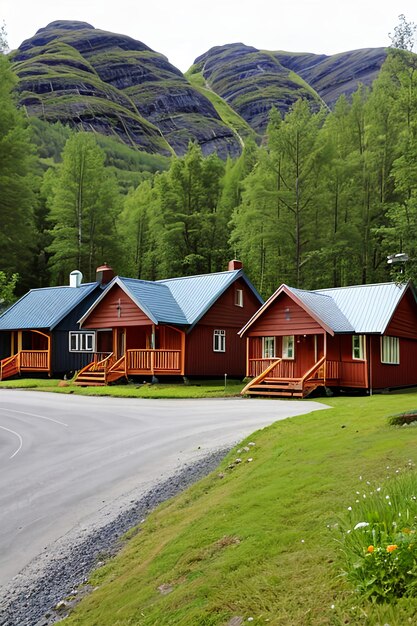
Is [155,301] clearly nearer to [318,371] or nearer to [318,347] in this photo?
[318,347]

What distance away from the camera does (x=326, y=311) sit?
94.4ft

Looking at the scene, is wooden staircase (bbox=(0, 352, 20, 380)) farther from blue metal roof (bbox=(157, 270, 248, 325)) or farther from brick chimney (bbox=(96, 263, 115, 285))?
blue metal roof (bbox=(157, 270, 248, 325))

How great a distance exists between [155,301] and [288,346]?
29.2 feet

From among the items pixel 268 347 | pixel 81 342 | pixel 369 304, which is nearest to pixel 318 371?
pixel 268 347

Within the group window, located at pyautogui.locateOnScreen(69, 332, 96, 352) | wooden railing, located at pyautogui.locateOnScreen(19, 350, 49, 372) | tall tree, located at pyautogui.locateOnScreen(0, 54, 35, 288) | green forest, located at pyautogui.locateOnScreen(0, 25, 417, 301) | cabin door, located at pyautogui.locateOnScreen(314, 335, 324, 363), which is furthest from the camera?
tall tree, located at pyautogui.locateOnScreen(0, 54, 35, 288)

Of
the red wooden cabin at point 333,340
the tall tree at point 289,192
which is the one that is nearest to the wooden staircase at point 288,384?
the red wooden cabin at point 333,340

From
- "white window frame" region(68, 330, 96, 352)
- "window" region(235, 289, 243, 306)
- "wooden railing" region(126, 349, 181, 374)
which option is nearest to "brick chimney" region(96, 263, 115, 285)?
"white window frame" region(68, 330, 96, 352)

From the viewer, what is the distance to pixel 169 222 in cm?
5359

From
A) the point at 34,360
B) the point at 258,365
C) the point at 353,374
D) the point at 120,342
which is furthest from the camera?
the point at 34,360

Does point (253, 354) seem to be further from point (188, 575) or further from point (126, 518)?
point (188, 575)

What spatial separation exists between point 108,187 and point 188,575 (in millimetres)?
50823

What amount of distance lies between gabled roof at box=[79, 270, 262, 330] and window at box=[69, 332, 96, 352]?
9.30 ft

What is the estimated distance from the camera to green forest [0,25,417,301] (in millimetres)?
41156

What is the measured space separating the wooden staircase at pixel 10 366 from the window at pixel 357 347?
22.6m
